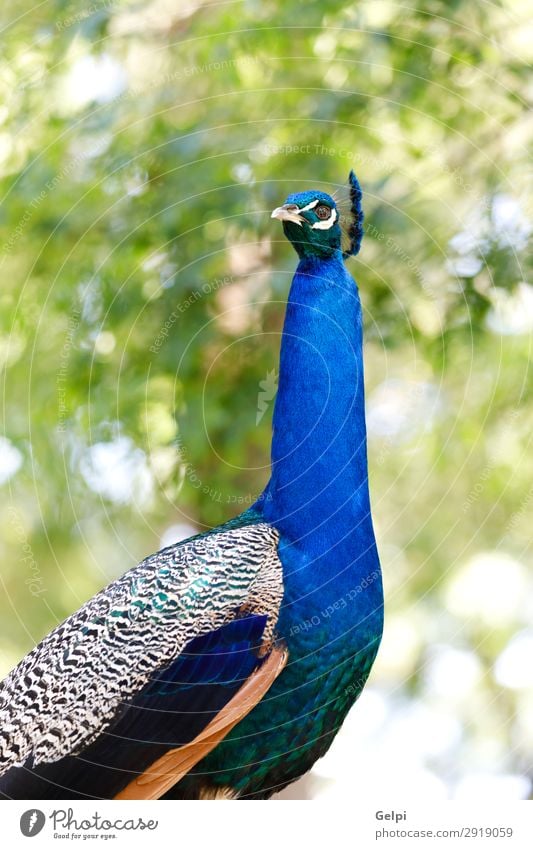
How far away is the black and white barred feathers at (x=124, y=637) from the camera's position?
2.20m

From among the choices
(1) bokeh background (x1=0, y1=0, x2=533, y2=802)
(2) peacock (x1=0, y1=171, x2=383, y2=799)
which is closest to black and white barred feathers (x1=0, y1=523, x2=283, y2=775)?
(2) peacock (x1=0, y1=171, x2=383, y2=799)

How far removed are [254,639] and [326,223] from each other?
87 cm

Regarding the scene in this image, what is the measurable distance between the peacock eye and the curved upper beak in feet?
0.15

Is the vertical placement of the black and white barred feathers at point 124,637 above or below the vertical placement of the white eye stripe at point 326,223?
below

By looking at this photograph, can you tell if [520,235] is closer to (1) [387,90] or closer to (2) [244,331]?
Answer: (1) [387,90]

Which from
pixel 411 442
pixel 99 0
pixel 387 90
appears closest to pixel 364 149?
pixel 387 90

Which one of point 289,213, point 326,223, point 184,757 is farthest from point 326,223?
point 184,757

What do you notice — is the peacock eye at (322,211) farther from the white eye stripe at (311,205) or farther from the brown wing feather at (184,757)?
the brown wing feather at (184,757)

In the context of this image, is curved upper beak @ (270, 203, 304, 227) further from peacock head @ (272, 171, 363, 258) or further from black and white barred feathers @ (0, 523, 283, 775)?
black and white barred feathers @ (0, 523, 283, 775)

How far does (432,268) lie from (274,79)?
42.5 inches

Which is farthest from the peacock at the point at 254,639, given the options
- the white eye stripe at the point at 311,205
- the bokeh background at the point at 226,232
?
the bokeh background at the point at 226,232

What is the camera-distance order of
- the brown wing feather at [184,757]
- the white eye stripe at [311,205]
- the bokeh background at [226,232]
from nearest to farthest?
1. the brown wing feather at [184,757]
2. the white eye stripe at [311,205]
3. the bokeh background at [226,232]

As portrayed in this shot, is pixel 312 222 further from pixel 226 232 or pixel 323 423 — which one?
pixel 226 232

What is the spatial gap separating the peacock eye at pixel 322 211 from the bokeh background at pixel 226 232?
1.57 m
